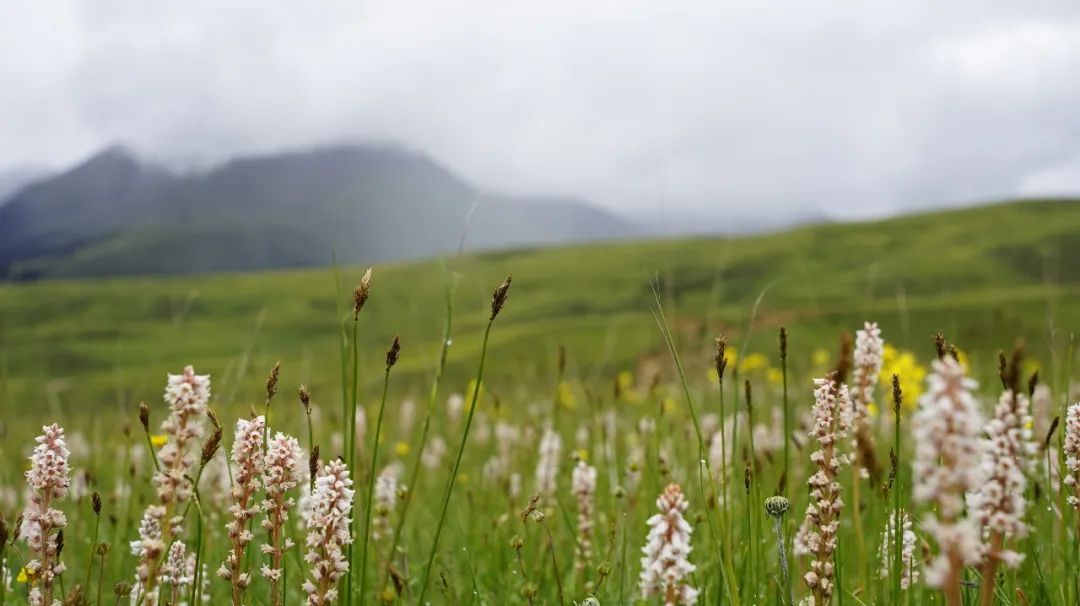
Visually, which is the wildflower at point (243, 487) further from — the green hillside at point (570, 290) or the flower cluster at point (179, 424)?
the green hillside at point (570, 290)

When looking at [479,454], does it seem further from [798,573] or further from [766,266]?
[766,266]

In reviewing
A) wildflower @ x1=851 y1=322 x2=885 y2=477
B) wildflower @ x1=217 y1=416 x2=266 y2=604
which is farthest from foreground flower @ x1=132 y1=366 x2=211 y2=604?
wildflower @ x1=851 y1=322 x2=885 y2=477

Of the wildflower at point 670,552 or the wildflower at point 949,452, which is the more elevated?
the wildflower at point 949,452

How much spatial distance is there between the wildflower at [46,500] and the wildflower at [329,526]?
2.46 feet

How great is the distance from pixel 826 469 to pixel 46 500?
219cm

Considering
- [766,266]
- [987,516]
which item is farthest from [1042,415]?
[766,266]

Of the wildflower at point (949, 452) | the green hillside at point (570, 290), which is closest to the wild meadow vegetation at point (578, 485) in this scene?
the wildflower at point (949, 452)

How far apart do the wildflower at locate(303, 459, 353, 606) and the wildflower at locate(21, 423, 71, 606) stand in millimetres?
750

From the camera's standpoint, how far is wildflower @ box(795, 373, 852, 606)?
2301 millimetres

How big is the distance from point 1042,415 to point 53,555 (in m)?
8.23

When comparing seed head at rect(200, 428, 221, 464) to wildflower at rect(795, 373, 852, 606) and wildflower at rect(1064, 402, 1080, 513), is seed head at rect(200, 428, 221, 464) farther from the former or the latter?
wildflower at rect(1064, 402, 1080, 513)

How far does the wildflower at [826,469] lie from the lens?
2301 millimetres

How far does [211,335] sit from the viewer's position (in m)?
135

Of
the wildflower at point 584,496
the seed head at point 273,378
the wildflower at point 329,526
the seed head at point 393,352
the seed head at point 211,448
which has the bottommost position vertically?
the wildflower at point 584,496
